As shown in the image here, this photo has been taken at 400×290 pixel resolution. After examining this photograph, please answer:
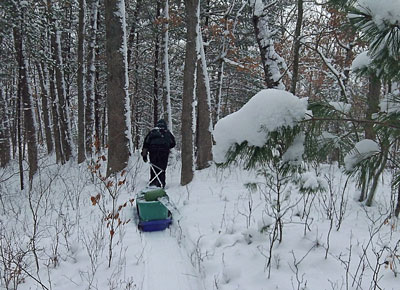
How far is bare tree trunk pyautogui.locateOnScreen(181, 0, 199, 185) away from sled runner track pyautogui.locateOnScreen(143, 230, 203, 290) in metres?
3.25

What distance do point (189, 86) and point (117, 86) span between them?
2.16 m

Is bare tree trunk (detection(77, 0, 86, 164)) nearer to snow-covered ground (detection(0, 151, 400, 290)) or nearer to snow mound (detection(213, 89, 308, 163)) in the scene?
snow-covered ground (detection(0, 151, 400, 290))

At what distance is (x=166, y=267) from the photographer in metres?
4.12

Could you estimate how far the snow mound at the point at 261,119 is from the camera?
1912mm

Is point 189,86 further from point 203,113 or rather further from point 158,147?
point 203,113

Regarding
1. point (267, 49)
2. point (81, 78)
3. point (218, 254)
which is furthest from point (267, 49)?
point (81, 78)

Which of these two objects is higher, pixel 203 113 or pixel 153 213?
pixel 203 113

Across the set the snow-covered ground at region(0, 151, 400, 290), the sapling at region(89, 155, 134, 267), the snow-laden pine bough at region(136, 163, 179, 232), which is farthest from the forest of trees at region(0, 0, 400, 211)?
the snow-laden pine bough at region(136, 163, 179, 232)

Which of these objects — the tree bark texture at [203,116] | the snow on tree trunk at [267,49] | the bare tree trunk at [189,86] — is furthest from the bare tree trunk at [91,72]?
the snow on tree trunk at [267,49]

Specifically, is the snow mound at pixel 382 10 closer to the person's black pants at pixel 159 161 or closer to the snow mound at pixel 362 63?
the snow mound at pixel 362 63

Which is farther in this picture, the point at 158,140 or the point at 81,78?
the point at 81,78

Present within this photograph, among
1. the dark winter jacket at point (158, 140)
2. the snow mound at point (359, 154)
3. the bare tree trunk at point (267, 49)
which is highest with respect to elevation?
the bare tree trunk at point (267, 49)

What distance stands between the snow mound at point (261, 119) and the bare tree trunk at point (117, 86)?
692cm

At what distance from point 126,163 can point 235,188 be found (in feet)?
11.1
